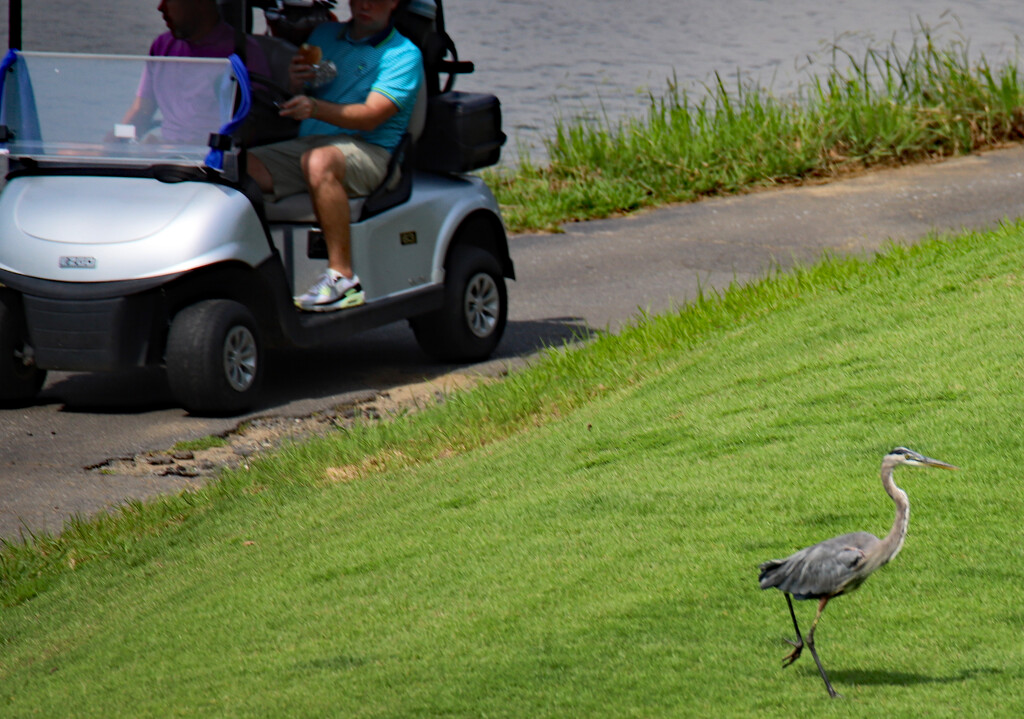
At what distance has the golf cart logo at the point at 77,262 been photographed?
6.78 metres

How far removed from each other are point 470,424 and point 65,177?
8.58ft

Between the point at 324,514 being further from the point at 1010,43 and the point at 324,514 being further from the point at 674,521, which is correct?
the point at 1010,43

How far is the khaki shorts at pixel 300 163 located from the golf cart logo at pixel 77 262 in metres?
1.22

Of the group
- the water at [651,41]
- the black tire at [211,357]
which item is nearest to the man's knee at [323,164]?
the black tire at [211,357]

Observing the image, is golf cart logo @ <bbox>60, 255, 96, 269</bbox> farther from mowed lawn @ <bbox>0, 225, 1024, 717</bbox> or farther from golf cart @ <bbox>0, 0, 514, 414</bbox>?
mowed lawn @ <bbox>0, 225, 1024, 717</bbox>

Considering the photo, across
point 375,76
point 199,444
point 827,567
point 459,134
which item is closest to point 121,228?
point 199,444

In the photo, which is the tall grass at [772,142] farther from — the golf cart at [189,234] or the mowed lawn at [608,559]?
the mowed lawn at [608,559]

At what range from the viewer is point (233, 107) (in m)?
7.09

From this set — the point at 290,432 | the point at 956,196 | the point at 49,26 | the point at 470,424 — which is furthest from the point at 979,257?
the point at 49,26

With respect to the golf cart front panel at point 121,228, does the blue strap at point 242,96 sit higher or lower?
higher

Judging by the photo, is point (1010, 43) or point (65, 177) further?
point (1010, 43)

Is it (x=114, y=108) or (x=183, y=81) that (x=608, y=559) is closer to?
(x=183, y=81)

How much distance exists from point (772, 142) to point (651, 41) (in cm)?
1609

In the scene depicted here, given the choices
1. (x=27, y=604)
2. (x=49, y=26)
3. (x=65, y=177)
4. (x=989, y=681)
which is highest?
(x=49, y=26)
